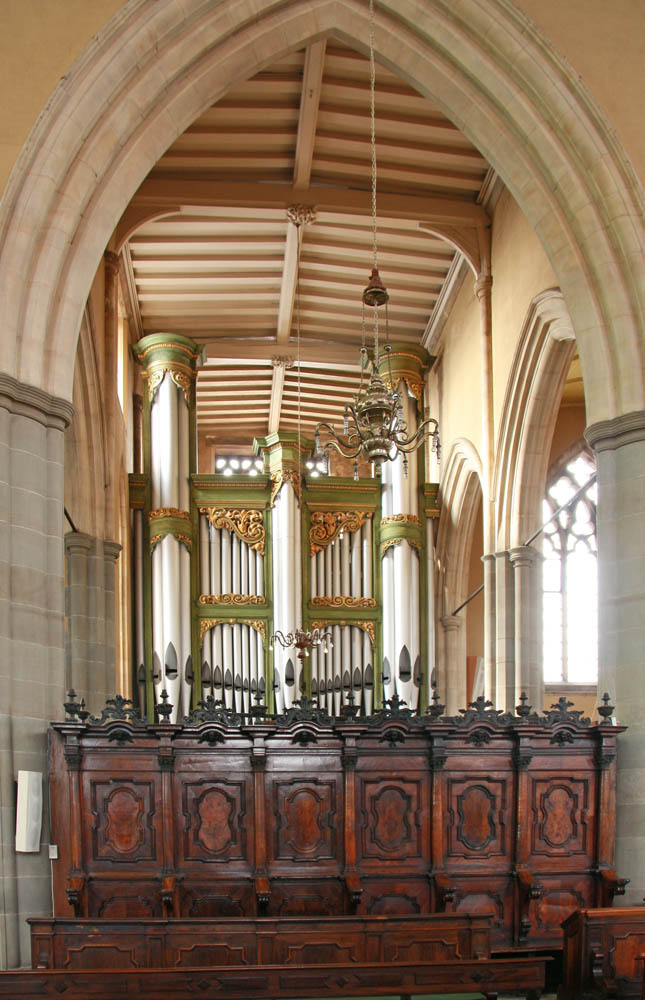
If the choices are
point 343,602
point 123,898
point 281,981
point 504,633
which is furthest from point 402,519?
point 281,981

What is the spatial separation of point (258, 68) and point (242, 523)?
7268mm

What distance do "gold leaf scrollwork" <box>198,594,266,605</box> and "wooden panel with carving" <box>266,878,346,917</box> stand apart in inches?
283

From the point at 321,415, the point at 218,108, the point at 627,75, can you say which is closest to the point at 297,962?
the point at 627,75

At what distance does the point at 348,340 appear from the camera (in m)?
20.0

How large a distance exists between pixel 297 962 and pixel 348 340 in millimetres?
13609

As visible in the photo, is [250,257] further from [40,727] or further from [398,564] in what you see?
[40,727]

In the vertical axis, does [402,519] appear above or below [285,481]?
below

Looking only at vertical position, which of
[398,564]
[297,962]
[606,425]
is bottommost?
[297,962]

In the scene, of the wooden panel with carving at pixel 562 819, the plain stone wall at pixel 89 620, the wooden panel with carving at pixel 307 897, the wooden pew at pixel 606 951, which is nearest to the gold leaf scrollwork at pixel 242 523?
the plain stone wall at pixel 89 620

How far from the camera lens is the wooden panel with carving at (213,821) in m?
9.34

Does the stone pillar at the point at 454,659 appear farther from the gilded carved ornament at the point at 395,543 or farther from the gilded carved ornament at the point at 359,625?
the gilded carved ornament at the point at 359,625

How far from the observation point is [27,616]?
8859 mm

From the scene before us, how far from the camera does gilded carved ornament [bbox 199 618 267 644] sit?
16.2m

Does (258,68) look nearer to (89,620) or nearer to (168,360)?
(89,620)
